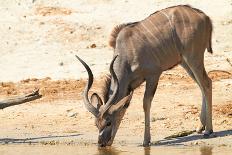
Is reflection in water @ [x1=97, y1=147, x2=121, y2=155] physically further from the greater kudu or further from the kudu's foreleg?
the kudu's foreleg

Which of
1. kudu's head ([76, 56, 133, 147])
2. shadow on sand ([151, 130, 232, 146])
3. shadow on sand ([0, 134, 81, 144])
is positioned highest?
kudu's head ([76, 56, 133, 147])

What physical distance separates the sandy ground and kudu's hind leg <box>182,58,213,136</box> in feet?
0.49

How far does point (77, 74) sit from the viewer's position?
13094mm

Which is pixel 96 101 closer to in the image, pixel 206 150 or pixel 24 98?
pixel 24 98

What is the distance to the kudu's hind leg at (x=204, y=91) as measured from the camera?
9.33 m

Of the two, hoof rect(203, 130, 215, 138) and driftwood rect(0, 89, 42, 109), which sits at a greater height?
driftwood rect(0, 89, 42, 109)

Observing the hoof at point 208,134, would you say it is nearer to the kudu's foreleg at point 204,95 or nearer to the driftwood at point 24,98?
the kudu's foreleg at point 204,95

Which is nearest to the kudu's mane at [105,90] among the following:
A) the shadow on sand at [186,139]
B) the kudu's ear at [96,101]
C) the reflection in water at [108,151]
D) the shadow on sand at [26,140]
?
the kudu's ear at [96,101]

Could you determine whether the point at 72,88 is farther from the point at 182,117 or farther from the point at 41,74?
the point at 182,117

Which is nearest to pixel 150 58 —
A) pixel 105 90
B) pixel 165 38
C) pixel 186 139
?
pixel 165 38

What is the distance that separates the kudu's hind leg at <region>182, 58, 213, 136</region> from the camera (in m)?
9.33

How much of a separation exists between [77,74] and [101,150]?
14.2 ft

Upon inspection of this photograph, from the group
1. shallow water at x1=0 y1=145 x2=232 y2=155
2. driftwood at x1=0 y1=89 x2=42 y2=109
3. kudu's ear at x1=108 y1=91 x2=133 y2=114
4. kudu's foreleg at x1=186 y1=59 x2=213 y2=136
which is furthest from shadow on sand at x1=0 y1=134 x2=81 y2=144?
kudu's foreleg at x1=186 y1=59 x2=213 y2=136

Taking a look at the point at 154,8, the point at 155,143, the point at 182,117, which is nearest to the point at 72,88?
the point at 182,117
